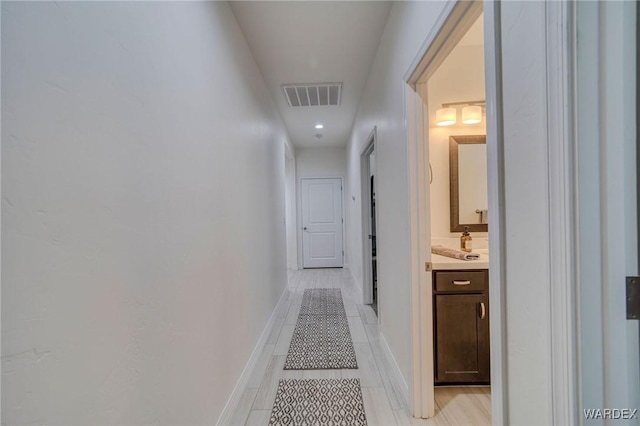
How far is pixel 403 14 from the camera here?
1.62 metres

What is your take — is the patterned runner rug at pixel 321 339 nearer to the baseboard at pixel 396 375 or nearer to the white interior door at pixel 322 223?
the baseboard at pixel 396 375

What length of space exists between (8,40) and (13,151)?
0.21 meters

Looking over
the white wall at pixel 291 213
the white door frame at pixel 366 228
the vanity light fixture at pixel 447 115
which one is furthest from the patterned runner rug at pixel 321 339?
the vanity light fixture at pixel 447 115

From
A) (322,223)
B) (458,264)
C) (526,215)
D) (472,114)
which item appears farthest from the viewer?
(322,223)

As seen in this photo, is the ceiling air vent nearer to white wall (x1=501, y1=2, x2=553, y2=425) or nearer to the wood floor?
white wall (x1=501, y1=2, x2=553, y2=425)

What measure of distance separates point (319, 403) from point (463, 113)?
99.0 inches

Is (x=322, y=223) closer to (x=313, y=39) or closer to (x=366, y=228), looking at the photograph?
(x=366, y=228)

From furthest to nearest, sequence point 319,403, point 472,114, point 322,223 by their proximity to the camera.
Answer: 1. point 322,223
2. point 472,114
3. point 319,403

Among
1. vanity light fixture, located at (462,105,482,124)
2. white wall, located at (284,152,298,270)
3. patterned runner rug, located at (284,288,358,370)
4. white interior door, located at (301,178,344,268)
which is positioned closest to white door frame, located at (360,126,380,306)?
patterned runner rug, located at (284,288,358,370)

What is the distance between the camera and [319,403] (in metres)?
1.67

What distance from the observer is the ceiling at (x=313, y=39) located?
72.2 inches

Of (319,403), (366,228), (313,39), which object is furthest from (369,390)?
(313,39)

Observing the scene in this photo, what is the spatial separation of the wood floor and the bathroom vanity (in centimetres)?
15

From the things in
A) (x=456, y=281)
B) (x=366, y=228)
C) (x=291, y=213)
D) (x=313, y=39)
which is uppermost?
(x=313, y=39)
